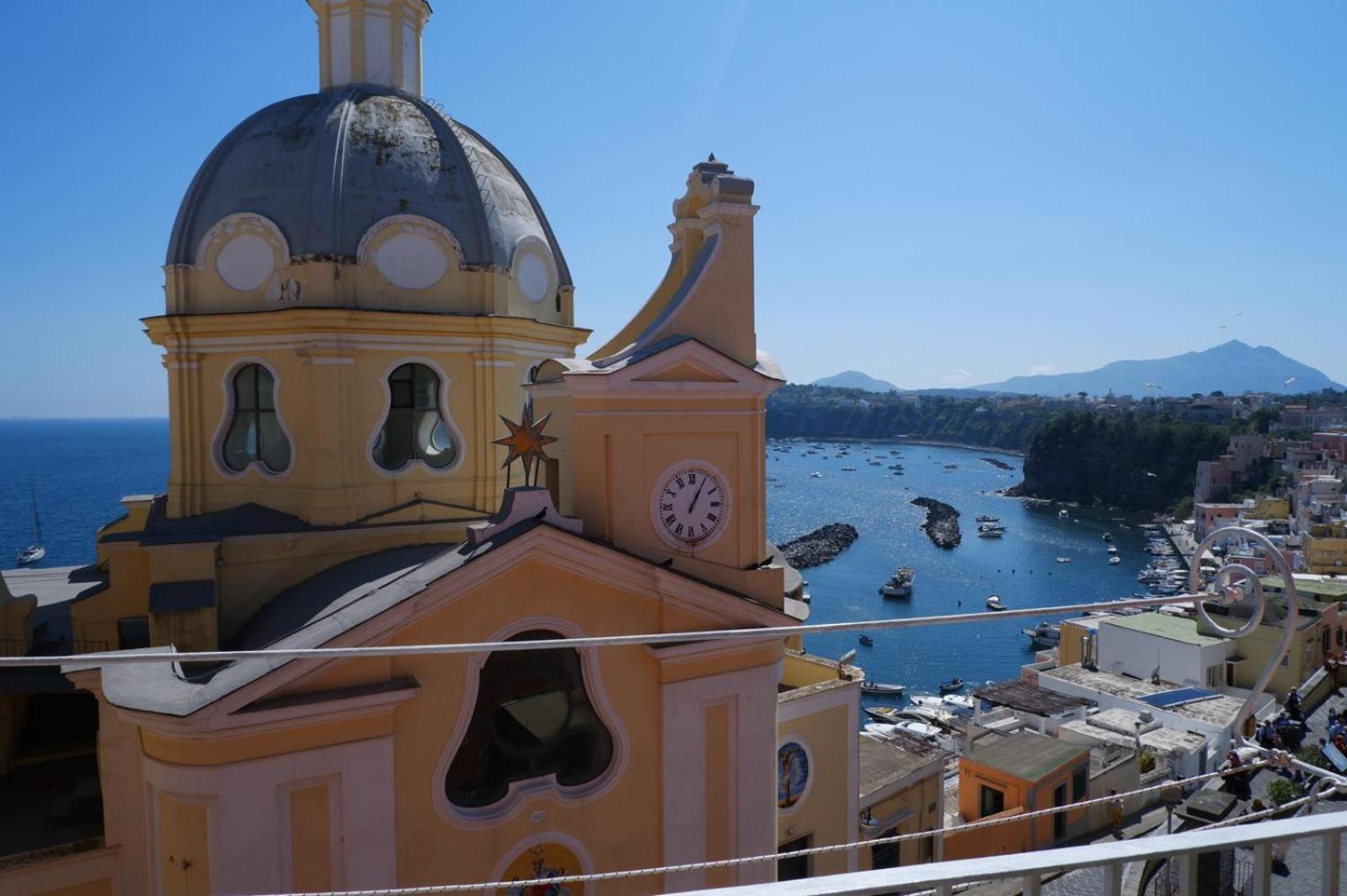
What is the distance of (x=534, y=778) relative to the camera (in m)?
9.31

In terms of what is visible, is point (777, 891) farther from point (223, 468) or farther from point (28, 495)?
point (28, 495)

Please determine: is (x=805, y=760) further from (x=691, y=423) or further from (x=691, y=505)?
(x=691, y=423)

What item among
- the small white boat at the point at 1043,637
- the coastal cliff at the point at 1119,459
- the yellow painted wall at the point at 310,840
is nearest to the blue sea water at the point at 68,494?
the small white boat at the point at 1043,637

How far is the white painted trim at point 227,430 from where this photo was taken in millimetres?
12828

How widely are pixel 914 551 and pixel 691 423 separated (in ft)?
246

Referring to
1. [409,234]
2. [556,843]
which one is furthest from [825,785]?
[409,234]

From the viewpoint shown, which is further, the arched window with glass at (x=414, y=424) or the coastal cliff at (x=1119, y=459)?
the coastal cliff at (x=1119, y=459)

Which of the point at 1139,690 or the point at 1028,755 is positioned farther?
the point at 1139,690

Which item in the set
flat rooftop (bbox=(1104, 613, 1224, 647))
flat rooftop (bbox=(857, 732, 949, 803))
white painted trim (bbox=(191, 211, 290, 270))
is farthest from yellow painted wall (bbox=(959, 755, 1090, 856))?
white painted trim (bbox=(191, 211, 290, 270))

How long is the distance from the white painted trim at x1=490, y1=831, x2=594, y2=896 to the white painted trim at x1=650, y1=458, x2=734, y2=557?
11.3 feet

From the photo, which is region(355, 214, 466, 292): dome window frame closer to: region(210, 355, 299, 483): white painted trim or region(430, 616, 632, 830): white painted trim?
region(210, 355, 299, 483): white painted trim

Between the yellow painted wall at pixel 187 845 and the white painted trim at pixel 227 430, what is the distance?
5.73 m

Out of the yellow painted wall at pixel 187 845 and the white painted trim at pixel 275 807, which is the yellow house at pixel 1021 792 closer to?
the white painted trim at pixel 275 807

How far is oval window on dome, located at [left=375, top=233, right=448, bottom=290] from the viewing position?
42.7 ft
